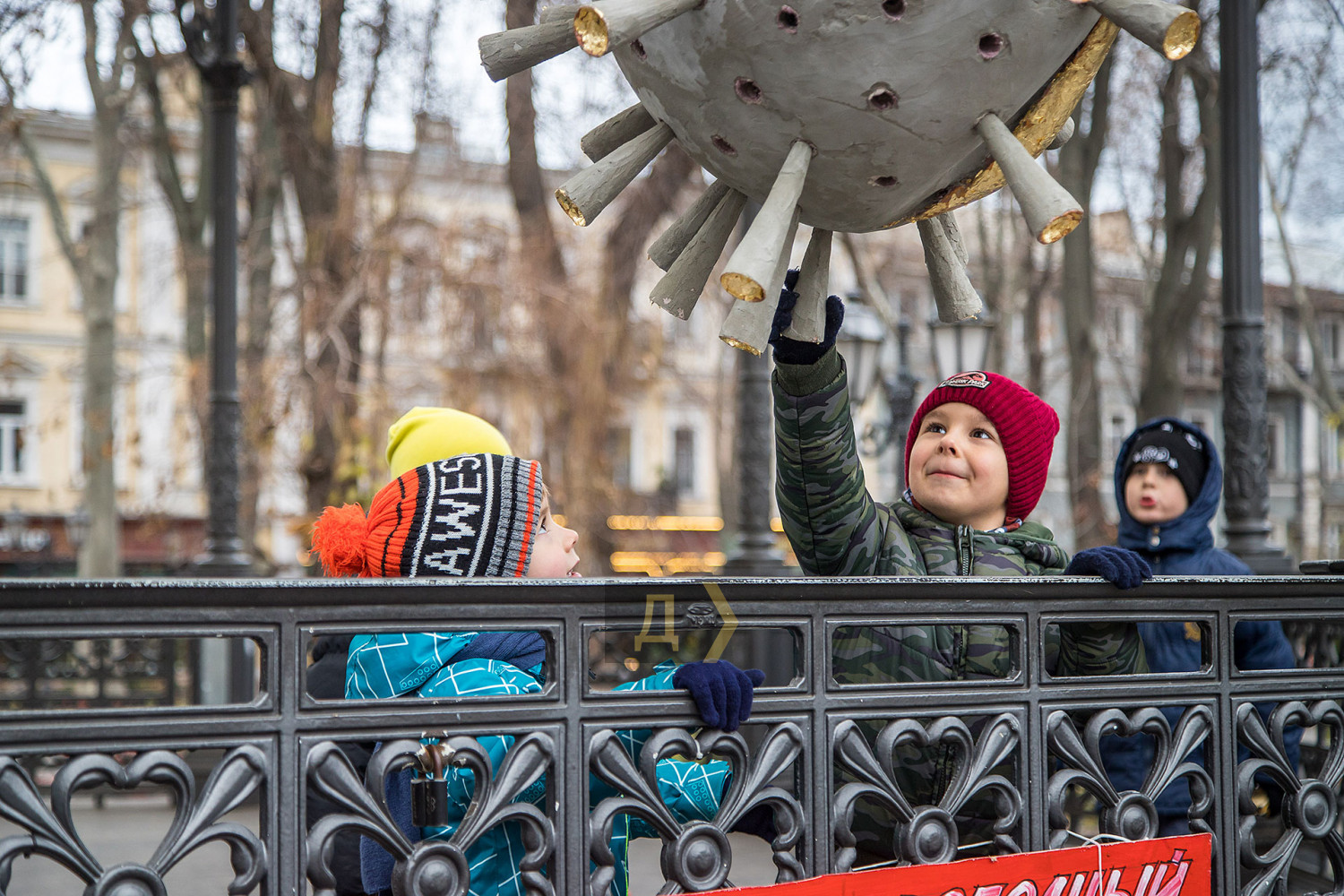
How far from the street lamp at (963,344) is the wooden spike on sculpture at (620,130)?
7.93 metres

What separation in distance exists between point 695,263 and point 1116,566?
922mm

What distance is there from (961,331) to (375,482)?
4826 millimetres

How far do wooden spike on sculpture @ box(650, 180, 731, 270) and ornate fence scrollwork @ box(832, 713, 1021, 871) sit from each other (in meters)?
0.78

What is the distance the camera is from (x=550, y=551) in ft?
7.93

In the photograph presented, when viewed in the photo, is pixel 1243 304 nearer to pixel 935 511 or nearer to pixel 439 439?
pixel 935 511

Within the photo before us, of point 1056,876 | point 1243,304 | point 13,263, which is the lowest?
point 1056,876

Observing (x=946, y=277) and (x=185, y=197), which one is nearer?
(x=946, y=277)

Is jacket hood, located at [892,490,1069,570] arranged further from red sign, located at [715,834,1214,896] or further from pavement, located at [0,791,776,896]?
pavement, located at [0,791,776,896]

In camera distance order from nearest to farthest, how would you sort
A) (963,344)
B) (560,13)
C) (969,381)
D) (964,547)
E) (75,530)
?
1. (560,13)
2. (964,547)
3. (969,381)
4. (963,344)
5. (75,530)

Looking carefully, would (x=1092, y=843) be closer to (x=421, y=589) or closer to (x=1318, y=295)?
(x=421, y=589)

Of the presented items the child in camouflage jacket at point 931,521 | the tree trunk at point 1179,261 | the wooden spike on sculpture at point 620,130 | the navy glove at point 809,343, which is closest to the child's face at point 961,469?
the child in camouflage jacket at point 931,521

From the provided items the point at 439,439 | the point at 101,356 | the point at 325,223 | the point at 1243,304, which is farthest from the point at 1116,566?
the point at 101,356

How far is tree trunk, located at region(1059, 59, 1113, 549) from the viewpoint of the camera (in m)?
12.0

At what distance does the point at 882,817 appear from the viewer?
2.29 meters
